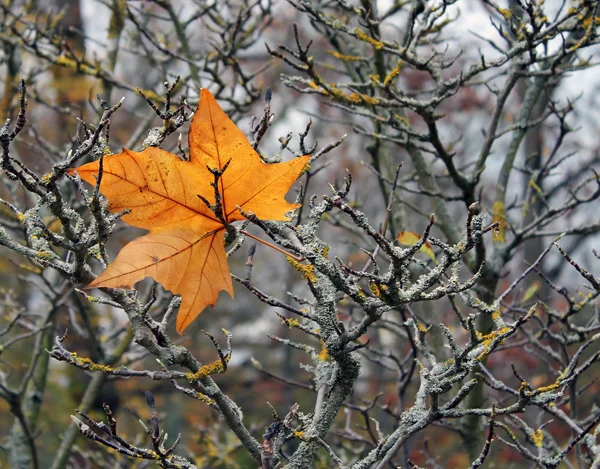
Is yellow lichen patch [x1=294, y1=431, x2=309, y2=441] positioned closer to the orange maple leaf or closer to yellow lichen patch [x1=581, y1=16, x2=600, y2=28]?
the orange maple leaf

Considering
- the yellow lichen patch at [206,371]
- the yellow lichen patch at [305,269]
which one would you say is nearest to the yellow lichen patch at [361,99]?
the yellow lichen patch at [305,269]

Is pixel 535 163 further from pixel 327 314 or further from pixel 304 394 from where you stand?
pixel 304 394

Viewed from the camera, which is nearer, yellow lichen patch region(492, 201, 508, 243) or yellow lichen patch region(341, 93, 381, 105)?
yellow lichen patch region(341, 93, 381, 105)

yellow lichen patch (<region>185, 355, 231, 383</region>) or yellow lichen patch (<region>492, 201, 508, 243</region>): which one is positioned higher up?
yellow lichen patch (<region>492, 201, 508, 243</region>)

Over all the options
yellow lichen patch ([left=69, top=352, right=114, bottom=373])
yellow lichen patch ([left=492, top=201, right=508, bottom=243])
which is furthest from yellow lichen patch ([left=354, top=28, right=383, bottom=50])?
yellow lichen patch ([left=69, top=352, right=114, bottom=373])

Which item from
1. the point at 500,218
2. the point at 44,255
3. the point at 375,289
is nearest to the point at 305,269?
the point at 375,289

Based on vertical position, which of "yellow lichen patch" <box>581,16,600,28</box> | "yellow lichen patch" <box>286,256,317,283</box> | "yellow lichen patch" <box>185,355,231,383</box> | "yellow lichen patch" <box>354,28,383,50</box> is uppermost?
"yellow lichen patch" <box>581,16,600,28</box>

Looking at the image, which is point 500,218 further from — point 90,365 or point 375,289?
point 90,365

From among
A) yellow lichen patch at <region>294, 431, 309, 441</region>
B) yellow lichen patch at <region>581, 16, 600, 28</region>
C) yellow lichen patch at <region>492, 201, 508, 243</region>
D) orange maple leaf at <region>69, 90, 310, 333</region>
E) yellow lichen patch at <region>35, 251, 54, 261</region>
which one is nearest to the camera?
orange maple leaf at <region>69, 90, 310, 333</region>

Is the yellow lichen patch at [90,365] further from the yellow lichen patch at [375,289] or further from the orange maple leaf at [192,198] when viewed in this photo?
the yellow lichen patch at [375,289]
